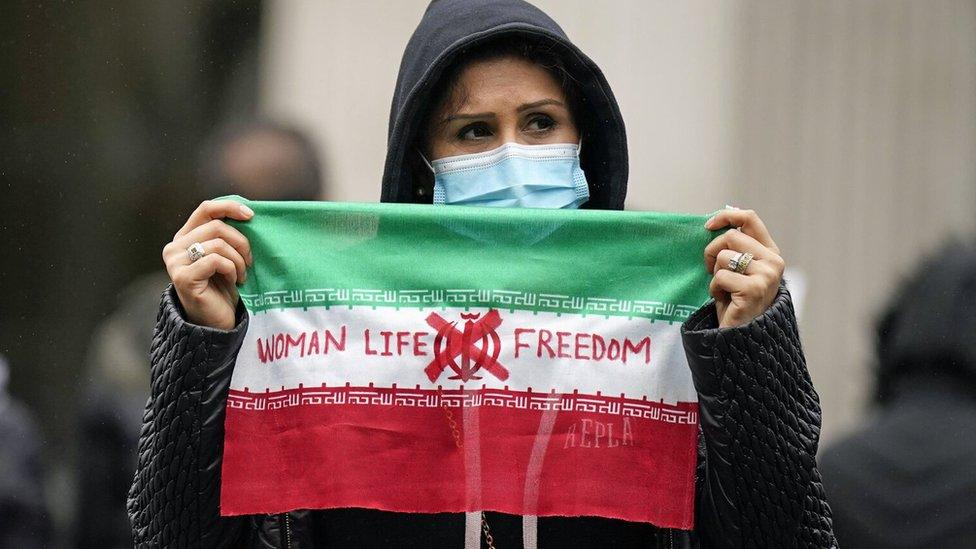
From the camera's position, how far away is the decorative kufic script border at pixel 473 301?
280cm

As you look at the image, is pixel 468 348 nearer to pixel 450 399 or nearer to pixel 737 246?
pixel 450 399

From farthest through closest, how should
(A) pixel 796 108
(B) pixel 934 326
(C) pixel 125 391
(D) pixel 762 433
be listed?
(A) pixel 796 108
(C) pixel 125 391
(B) pixel 934 326
(D) pixel 762 433

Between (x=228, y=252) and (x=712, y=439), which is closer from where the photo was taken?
(x=712, y=439)

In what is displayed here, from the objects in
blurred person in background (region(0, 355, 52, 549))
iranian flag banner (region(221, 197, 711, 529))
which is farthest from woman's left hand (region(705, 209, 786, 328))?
blurred person in background (region(0, 355, 52, 549))

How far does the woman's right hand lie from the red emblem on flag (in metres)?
0.38

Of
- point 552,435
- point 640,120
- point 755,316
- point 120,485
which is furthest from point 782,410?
point 640,120

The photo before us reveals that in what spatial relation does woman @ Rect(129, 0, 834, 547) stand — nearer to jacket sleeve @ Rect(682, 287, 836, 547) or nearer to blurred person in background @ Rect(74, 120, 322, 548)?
jacket sleeve @ Rect(682, 287, 836, 547)

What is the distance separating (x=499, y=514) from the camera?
2.78 metres

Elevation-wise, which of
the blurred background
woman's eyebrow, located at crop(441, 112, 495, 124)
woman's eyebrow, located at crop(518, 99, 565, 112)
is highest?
the blurred background

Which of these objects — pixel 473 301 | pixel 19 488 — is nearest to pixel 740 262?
→ pixel 473 301

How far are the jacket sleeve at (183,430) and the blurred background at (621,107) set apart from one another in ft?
14.5

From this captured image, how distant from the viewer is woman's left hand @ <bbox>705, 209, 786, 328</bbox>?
253 cm

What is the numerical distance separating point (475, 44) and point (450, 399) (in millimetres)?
746

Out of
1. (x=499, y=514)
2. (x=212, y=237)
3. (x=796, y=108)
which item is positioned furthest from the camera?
(x=796, y=108)
